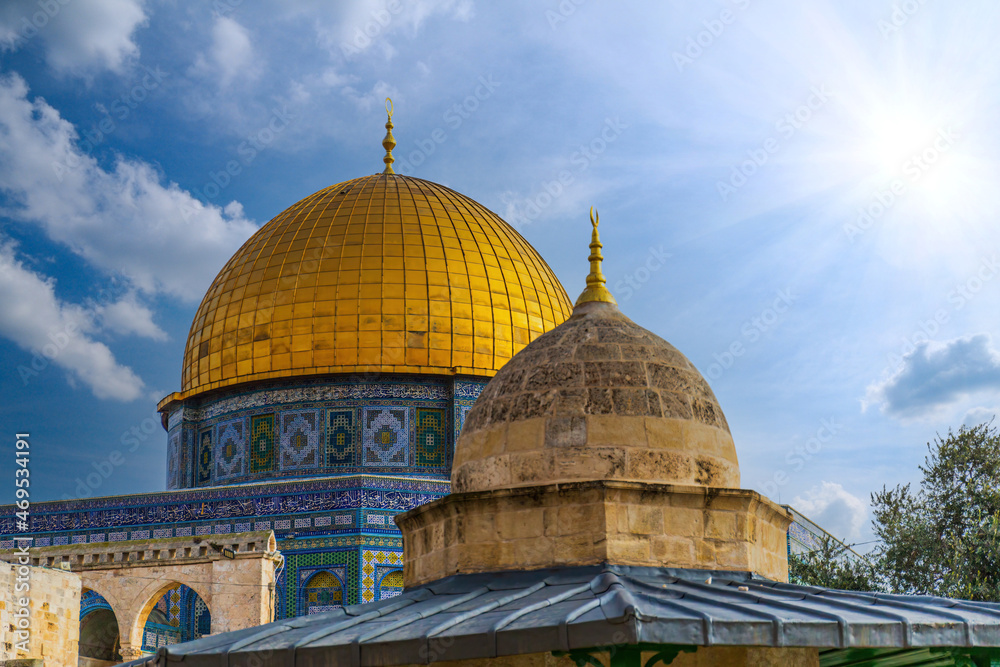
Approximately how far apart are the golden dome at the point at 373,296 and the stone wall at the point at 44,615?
6381 millimetres

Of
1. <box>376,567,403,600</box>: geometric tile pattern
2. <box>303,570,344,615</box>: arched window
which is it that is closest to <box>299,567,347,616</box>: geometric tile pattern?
<box>303,570,344,615</box>: arched window

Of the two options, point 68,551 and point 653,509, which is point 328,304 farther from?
point 653,509

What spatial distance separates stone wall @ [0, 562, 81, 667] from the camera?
40.3 feet

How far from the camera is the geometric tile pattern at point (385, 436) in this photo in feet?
60.3

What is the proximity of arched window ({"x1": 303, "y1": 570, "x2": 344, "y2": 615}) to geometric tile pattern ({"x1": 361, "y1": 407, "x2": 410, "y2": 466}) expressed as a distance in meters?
2.26

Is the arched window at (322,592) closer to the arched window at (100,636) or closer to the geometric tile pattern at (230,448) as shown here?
the geometric tile pattern at (230,448)

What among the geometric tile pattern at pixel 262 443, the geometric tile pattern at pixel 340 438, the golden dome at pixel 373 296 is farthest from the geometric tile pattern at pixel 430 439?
the geometric tile pattern at pixel 262 443

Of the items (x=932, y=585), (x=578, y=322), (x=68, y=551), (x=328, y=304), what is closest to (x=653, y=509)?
(x=578, y=322)

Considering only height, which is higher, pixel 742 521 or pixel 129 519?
pixel 129 519

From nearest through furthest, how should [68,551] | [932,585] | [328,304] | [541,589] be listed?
[541,589] < [932,585] < [68,551] < [328,304]

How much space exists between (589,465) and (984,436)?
9.69 meters

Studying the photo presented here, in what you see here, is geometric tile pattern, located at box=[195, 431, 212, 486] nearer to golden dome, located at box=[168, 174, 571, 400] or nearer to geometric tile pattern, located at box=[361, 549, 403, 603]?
golden dome, located at box=[168, 174, 571, 400]

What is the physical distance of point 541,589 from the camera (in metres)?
6.12

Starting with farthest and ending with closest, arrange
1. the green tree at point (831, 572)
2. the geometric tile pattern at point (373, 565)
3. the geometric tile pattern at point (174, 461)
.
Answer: the geometric tile pattern at point (174, 461) < the geometric tile pattern at point (373, 565) < the green tree at point (831, 572)
